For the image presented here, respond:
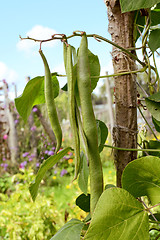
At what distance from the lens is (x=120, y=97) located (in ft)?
2.08

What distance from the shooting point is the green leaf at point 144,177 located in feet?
1.38

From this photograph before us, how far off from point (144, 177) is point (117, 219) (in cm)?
10

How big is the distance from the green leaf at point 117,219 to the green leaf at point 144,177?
5cm

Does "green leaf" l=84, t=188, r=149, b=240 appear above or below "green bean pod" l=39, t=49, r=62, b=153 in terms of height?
below

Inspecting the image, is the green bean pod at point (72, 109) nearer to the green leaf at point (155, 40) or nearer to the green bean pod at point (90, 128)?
the green bean pod at point (90, 128)

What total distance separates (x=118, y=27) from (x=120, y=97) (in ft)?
0.56

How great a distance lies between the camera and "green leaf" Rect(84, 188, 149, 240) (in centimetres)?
36

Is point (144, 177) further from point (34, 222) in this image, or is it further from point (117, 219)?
point (34, 222)

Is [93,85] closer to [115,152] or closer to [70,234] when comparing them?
[115,152]

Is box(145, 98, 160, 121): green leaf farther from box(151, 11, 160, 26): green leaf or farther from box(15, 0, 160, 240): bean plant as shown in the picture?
box(151, 11, 160, 26): green leaf

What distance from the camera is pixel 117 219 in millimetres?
370

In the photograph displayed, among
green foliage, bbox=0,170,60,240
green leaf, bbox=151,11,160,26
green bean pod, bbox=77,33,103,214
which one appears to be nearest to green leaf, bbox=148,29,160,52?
green leaf, bbox=151,11,160,26

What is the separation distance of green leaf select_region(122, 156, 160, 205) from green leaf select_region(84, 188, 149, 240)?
0.17 feet

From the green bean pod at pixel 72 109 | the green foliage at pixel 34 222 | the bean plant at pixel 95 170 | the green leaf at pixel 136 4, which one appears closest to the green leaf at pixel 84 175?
the bean plant at pixel 95 170
